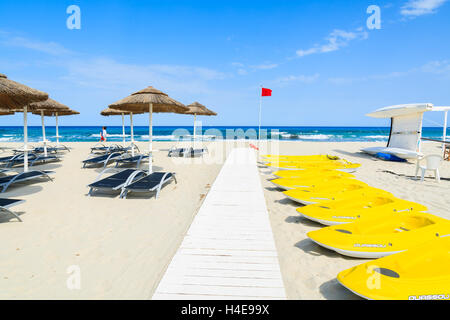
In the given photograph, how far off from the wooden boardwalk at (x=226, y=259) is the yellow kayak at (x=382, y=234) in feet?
2.49

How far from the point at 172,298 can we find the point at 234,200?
294 cm

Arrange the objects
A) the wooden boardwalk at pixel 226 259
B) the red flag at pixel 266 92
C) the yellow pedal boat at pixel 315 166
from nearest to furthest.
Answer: the wooden boardwalk at pixel 226 259
the yellow pedal boat at pixel 315 166
the red flag at pixel 266 92

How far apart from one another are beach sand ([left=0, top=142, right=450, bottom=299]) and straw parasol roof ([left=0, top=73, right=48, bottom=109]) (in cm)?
214

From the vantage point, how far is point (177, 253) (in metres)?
2.90

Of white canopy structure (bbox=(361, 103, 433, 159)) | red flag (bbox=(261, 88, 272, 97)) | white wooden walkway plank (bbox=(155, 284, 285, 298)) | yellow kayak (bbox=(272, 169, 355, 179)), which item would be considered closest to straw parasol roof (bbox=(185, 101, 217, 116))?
red flag (bbox=(261, 88, 272, 97))

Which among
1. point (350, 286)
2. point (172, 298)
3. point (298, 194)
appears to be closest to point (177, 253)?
point (172, 298)

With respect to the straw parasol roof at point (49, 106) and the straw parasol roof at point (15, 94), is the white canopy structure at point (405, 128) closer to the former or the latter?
the straw parasol roof at point (15, 94)

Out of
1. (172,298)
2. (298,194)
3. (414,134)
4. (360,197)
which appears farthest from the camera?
(414,134)

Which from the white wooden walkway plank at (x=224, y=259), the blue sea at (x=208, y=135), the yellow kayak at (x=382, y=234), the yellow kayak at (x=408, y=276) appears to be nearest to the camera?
the yellow kayak at (x=408, y=276)

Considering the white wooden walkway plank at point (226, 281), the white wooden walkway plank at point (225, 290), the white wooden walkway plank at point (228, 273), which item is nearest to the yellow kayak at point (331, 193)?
the white wooden walkway plank at point (228, 273)

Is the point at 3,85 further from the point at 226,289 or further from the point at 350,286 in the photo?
the point at 350,286

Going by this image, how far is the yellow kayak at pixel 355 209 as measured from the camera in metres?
3.39

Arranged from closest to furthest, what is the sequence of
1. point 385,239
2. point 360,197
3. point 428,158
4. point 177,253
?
1. point 385,239
2. point 177,253
3. point 360,197
4. point 428,158
